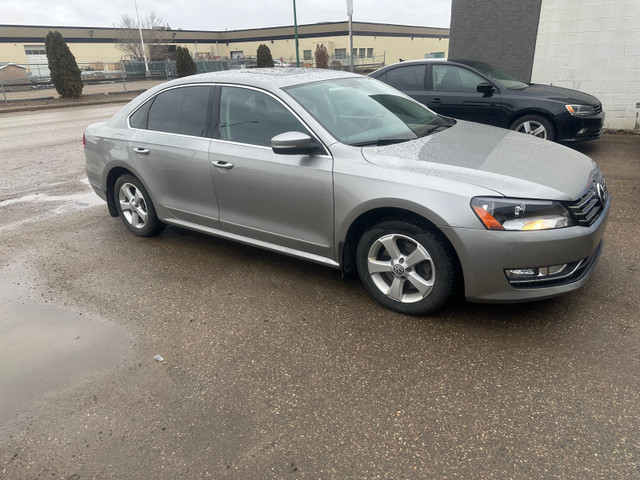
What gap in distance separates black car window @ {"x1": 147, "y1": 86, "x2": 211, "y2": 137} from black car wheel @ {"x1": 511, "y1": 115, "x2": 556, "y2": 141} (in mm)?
5449

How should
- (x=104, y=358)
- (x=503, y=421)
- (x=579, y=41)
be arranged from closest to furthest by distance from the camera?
(x=503, y=421) < (x=104, y=358) < (x=579, y=41)

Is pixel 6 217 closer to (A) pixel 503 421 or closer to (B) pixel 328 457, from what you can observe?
(B) pixel 328 457

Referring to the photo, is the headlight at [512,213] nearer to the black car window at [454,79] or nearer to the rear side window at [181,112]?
the rear side window at [181,112]

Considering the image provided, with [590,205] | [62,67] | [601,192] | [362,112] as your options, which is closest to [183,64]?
[62,67]

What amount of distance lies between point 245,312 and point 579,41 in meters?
10.1

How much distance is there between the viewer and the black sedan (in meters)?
7.64

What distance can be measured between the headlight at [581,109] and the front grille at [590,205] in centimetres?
471

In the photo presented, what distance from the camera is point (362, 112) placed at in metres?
4.07

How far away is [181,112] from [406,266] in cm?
256

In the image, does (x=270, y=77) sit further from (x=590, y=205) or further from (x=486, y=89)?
(x=486, y=89)

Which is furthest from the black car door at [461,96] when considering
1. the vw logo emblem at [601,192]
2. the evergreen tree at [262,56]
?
the evergreen tree at [262,56]

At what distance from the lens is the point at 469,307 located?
3.53 metres

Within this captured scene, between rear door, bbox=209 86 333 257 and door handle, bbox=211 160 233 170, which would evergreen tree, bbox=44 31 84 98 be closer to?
rear door, bbox=209 86 333 257

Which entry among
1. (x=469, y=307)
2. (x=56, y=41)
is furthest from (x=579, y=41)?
(x=56, y=41)
